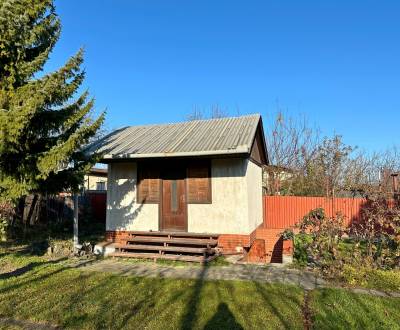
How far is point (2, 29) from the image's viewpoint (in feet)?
25.0

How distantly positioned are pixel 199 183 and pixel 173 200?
105cm

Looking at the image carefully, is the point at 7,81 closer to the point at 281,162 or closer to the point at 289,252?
the point at 289,252

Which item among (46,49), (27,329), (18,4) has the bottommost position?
(27,329)

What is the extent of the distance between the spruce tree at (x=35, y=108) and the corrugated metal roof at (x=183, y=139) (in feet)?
6.52

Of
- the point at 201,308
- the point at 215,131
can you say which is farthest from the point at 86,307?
the point at 215,131

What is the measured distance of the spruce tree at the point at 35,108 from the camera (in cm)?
747

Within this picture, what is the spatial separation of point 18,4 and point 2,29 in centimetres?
68

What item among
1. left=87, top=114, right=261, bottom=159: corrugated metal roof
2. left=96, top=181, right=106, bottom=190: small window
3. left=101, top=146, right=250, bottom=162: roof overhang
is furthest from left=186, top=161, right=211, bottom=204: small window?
left=96, top=181, right=106, bottom=190: small window

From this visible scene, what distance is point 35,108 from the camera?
7.15 meters

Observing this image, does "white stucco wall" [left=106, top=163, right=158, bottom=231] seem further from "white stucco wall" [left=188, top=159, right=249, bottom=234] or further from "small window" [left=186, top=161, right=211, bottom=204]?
"white stucco wall" [left=188, top=159, right=249, bottom=234]

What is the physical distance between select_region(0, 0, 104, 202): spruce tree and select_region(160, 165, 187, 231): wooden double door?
2.71 meters

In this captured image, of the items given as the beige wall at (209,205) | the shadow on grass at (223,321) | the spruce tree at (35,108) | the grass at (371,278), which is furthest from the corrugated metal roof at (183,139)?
the shadow on grass at (223,321)

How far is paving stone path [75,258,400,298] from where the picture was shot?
6910mm

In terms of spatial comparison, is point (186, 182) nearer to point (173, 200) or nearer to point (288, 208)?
point (173, 200)
